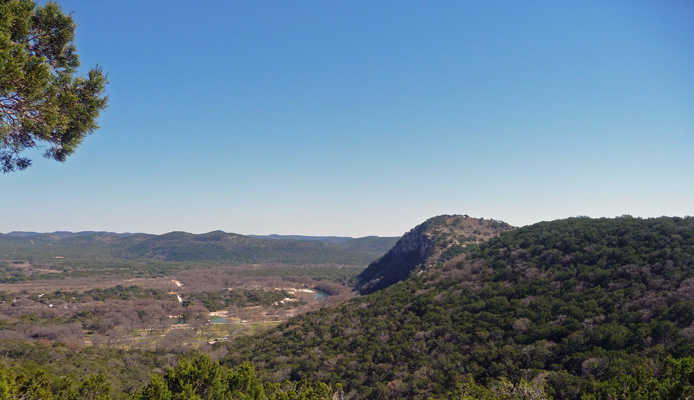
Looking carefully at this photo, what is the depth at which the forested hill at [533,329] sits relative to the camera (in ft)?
78.5

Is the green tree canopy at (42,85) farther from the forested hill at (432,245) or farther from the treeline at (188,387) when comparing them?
the forested hill at (432,245)

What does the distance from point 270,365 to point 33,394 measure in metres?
28.6

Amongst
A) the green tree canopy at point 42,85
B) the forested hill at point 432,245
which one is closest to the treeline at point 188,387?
the green tree canopy at point 42,85

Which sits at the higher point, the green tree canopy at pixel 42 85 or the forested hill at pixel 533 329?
the green tree canopy at pixel 42 85

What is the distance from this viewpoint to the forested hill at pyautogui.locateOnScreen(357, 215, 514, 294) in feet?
295

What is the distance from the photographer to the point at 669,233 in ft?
142

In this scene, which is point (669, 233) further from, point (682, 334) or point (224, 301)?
point (224, 301)

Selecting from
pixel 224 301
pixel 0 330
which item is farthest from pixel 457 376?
pixel 224 301

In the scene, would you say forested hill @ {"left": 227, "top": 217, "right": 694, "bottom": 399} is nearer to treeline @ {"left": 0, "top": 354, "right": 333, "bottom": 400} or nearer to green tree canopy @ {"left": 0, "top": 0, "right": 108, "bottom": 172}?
treeline @ {"left": 0, "top": 354, "right": 333, "bottom": 400}

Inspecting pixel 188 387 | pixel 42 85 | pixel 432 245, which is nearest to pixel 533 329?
pixel 188 387

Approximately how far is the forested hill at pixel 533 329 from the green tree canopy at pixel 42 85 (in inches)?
1082

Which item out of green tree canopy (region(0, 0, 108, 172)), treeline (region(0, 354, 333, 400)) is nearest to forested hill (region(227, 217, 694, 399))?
treeline (region(0, 354, 333, 400))

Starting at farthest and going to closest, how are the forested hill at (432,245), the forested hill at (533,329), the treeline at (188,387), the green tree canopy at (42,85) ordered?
the forested hill at (432,245), the forested hill at (533,329), the treeline at (188,387), the green tree canopy at (42,85)

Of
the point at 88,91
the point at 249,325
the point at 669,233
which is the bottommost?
the point at 249,325
